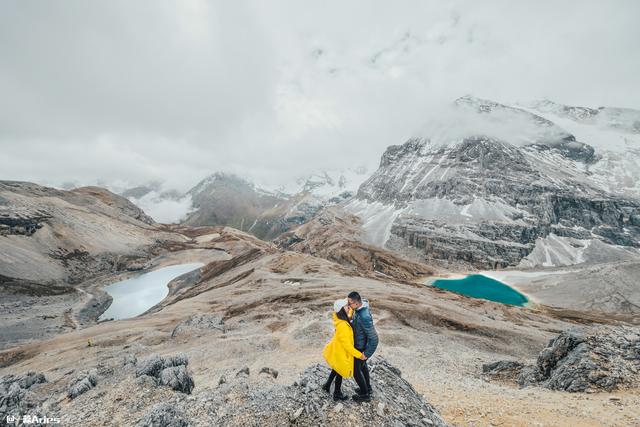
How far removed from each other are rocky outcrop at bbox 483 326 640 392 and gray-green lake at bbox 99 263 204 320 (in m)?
93.2

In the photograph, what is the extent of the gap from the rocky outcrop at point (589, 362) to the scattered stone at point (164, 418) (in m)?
16.3

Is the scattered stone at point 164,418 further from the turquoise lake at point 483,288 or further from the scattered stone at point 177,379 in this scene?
the turquoise lake at point 483,288

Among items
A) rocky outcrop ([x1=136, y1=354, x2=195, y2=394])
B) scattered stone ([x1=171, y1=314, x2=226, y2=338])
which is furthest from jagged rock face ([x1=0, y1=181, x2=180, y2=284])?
rocky outcrop ([x1=136, y1=354, x2=195, y2=394])

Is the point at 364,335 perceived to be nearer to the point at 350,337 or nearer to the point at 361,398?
the point at 350,337

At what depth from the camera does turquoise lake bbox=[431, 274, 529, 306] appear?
410ft

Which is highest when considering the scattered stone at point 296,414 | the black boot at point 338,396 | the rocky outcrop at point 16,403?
the black boot at point 338,396

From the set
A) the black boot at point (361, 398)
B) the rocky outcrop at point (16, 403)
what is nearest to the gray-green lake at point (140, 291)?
the rocky outcrop at point (16, 403)

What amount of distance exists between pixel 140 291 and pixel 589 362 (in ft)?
386

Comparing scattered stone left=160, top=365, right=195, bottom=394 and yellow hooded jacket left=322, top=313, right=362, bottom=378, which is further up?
yellow hooded jacket left=322, top=313, right=362, bottom=378

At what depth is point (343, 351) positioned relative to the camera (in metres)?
8.55

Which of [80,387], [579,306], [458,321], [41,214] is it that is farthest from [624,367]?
[41,214]

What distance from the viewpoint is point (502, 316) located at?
66812 mm

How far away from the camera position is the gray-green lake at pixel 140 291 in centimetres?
8700

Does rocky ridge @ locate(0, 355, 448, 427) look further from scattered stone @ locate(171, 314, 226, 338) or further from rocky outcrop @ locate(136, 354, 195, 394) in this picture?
scattered stone @ locate(171, 314, 226, 338)
